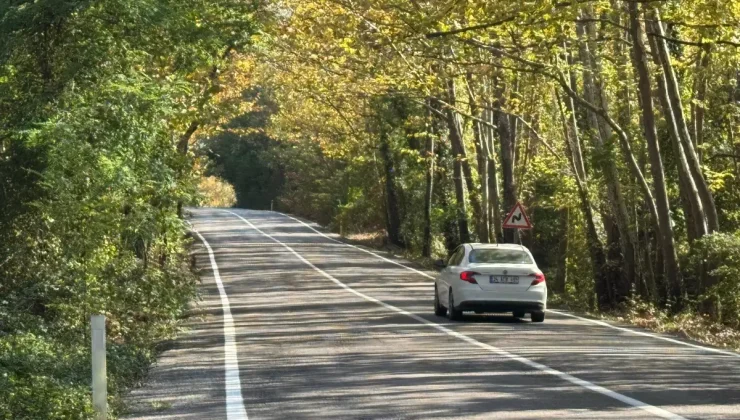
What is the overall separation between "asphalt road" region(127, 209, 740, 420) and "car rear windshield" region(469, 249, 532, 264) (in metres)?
1.10

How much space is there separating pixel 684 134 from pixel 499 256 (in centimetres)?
556

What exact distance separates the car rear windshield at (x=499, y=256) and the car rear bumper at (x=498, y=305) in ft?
2.72

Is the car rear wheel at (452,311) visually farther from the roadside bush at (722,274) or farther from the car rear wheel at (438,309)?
the roadside bush at (722,274)

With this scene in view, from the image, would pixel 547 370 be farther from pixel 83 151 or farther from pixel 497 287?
pixel 497 287

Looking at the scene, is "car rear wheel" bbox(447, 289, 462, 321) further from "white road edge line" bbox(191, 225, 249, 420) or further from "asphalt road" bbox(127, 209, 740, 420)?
"white road edge line" bbox(191, 225, 249, 420)

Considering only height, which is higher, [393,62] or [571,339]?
[393,62]

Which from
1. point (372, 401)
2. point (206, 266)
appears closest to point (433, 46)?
point (372, 401)

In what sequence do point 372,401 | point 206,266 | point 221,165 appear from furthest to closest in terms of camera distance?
1. point 221,165
2. point 206,266
3. point 372,401

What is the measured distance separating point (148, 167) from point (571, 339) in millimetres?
7407

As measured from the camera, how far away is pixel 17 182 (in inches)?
797

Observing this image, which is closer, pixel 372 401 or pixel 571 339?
pixel 372 401

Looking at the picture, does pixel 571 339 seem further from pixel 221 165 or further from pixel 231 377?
pixel 221 165

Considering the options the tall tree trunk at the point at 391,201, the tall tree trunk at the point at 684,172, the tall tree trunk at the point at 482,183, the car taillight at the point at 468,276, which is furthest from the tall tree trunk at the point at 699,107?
the tall tree trunk at the point at 391,201

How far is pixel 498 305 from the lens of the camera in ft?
76.3
